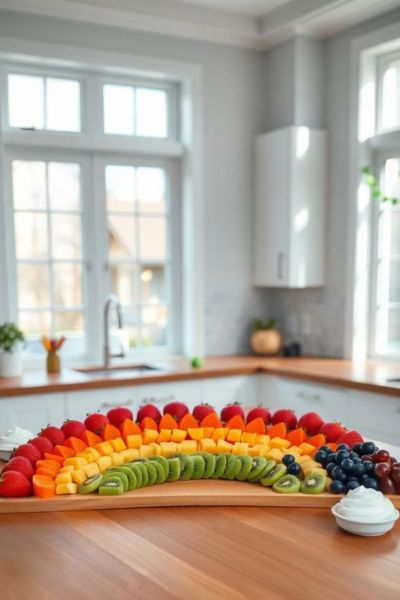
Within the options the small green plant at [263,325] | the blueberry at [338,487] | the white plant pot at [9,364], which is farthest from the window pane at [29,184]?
the blueberry at [338,487]

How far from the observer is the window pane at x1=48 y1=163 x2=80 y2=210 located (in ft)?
14.6

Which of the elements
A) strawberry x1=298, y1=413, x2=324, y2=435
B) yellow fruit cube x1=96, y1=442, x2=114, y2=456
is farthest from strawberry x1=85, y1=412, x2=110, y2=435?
strawberry x1=298, y1=413, x2=324, y2=435

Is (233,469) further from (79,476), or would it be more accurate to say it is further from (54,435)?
(54,435)

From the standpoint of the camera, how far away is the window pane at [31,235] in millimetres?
4363

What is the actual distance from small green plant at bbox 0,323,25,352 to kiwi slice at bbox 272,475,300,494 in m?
2.36

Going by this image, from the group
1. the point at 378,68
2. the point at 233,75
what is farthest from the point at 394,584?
the point at 233,75

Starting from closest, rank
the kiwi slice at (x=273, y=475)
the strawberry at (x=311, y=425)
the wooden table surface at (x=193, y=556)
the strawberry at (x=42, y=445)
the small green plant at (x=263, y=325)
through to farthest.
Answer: the wooden table surface at (x=193, y=556) → the kiwi slice at (x=273, y=475) → the strawberry at (x=42, y=445) → the strawberry at (x=311, y=425) → the small green plant at (x=263, y=325)

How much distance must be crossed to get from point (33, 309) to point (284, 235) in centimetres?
176

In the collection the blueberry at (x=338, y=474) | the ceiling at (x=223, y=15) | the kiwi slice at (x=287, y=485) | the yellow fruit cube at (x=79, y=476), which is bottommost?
the kiwi slice at (x=287, y=485)

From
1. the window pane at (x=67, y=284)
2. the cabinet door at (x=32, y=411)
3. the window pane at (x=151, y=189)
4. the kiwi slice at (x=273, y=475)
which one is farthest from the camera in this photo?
the window pane at (x=151, y=189)

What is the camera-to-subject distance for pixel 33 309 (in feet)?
14.6

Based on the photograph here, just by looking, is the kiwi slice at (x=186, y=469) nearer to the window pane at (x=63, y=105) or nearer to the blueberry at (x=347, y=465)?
the blueberry at (x=347, y=465)

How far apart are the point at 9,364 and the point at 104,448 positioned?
1972 millimetres

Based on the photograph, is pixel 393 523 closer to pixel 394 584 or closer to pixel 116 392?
pixel 394 584
